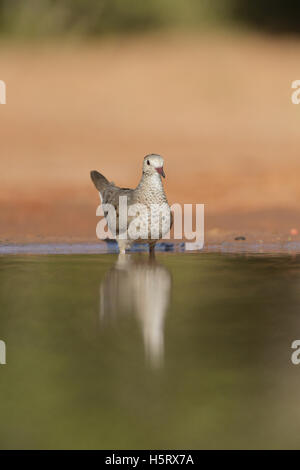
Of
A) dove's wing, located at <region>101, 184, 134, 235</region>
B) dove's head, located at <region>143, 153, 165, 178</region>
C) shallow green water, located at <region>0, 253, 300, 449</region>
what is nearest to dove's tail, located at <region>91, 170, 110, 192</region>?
dove's wing, located at <region>101, 184, 134, 235</region>

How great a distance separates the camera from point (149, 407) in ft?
5.76

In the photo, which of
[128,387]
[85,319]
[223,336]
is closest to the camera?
[128,387]

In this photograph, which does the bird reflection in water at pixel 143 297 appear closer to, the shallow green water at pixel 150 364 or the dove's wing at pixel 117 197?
the shallow green water at pixel 150 364

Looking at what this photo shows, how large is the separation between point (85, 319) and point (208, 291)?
4.02 feet

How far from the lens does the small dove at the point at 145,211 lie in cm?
669

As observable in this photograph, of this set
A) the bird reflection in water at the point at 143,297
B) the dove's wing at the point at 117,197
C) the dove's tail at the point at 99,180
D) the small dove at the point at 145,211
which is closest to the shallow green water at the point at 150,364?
the bird reflection in water at the point at 143,297

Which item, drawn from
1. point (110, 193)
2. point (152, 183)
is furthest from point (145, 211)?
point (110, 193)

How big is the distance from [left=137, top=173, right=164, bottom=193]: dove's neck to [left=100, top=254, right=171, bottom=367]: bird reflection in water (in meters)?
1.20

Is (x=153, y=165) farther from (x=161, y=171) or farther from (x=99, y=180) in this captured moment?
(x=99, y=180)

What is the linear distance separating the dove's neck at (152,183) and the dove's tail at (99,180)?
4.20 feet

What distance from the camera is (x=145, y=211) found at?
22.1ft

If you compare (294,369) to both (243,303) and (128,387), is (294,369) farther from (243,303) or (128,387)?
(243,303)

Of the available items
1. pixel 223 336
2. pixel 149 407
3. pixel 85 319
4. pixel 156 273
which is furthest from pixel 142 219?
pixel 149 407

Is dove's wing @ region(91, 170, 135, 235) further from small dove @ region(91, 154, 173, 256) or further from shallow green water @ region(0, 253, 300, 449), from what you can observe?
shallow green water @ region(0, 253, 300, 449)
